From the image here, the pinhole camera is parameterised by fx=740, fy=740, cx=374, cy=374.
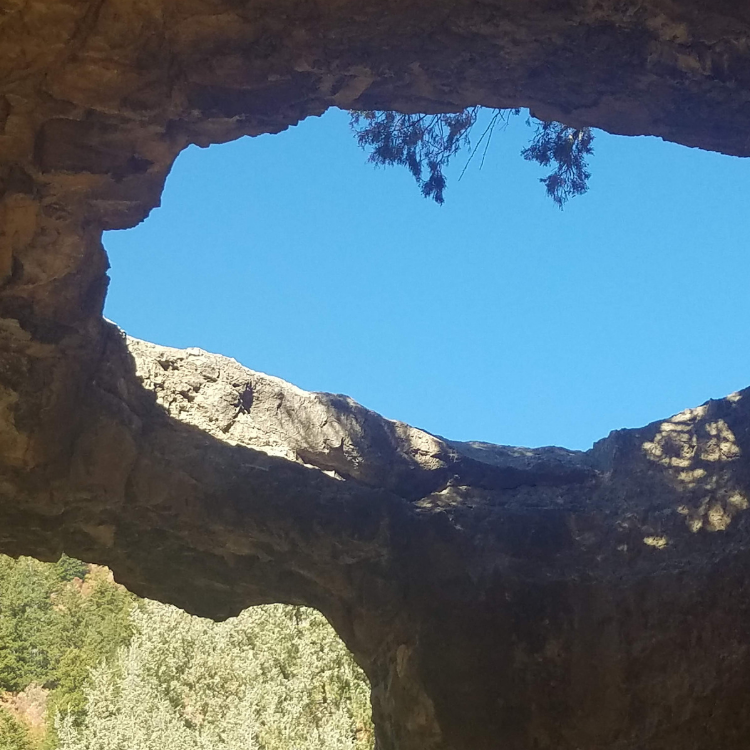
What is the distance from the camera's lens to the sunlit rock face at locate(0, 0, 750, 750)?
5016 millimetres

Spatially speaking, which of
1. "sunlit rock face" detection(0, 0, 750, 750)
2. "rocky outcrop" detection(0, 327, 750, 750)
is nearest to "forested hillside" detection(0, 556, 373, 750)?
"rocky outcrop" detection(0, 327, 750, 750)

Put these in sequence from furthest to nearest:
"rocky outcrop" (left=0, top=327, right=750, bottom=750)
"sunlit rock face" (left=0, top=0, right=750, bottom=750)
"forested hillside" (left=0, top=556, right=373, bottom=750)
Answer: "forested hillside" (left=0, top=556, right=373, bottom=750)
"rocky outcrop" (left=0, top=327, right=750, bottom=750)
"sunlit rock face" (left=0, top=0, right=750, bottom=750)

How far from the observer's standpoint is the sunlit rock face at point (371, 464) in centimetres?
502

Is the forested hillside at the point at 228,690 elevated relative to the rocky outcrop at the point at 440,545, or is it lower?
lower

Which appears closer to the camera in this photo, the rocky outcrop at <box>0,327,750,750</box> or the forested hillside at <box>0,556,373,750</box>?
the rocky outcrop at <box>0,327,750,750</box>

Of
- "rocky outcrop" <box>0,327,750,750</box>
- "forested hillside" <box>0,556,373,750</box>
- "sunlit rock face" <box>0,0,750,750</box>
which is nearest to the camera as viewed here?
"sunlit rock face" <box>0,0,750,750</box>

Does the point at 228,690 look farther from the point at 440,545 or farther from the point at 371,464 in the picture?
the point at 440,545

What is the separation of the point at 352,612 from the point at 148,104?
4.40m

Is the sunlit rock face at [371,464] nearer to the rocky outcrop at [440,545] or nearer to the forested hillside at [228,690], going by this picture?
the rocky outcrop at [440,545]

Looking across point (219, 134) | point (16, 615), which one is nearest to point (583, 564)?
point (219, 134)

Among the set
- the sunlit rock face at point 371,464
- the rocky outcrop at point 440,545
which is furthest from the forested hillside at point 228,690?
the sunlit rock face at point 371,464

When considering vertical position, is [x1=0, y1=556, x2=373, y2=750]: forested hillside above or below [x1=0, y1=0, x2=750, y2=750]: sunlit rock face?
below

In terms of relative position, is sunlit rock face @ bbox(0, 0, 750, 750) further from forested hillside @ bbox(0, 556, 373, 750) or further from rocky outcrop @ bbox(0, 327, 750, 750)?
forested hillside @ bbox(0, 556, 373, 750)

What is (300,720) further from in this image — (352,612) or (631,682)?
(631,682)
